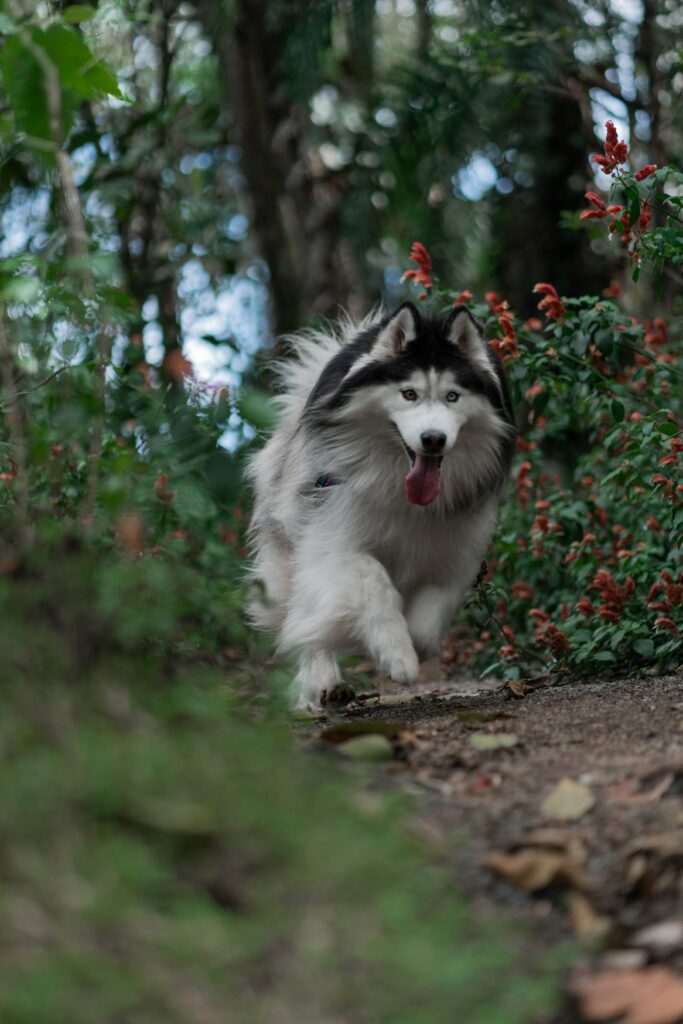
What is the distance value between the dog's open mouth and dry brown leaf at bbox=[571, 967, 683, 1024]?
8.37 feet

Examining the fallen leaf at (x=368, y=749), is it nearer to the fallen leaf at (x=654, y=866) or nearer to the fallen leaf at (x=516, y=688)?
the fallen leaf at (x=654, y=866)

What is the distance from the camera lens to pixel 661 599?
4.58 m

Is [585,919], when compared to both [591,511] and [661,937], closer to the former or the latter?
[661,937]

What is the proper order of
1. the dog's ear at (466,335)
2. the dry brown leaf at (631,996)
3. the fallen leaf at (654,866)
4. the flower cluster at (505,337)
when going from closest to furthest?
the dry brown leaf at (631,996) → the fallen leaf at (654,866) → the dog's ear at (466,335) → the flower cluster at (505,337)

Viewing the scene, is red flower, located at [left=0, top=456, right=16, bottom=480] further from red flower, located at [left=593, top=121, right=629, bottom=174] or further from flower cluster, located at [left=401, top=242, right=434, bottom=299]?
red flower, located at [left=593, top=121, right=629, bottom=174]

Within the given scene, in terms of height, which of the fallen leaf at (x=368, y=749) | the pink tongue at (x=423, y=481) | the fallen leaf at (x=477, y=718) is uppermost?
the pink tongue at (x=423, y=481)

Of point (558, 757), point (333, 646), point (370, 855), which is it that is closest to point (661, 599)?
point (333, 646)

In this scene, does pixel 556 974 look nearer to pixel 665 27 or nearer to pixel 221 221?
pixel 665 27

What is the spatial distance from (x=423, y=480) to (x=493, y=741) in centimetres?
156

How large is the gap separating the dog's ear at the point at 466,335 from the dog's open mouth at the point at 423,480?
0.41m

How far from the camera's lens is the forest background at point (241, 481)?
5.42 ft

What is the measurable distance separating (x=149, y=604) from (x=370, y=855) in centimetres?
82

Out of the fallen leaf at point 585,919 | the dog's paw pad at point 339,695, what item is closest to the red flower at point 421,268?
the dog's paw pad at point 339,695

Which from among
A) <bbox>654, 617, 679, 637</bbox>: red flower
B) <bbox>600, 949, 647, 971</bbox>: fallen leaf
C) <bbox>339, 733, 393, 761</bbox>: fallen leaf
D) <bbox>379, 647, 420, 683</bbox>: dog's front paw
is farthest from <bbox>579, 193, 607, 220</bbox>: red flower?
<bbox>600, 949, 647, 971</bbox>: fallen leaf
